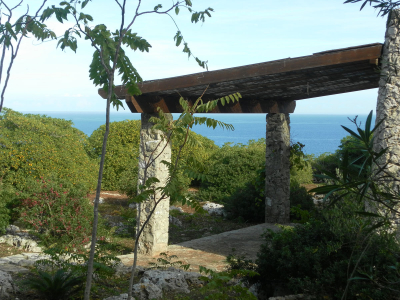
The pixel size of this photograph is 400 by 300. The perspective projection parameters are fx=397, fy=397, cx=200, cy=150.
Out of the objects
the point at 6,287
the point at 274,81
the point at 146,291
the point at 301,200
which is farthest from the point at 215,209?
the point at 6,287

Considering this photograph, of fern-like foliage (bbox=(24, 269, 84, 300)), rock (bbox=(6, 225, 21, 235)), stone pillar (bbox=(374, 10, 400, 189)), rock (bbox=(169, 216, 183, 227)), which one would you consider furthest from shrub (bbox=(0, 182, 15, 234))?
stone pillar (bbox=(374, 10, 400, 189))

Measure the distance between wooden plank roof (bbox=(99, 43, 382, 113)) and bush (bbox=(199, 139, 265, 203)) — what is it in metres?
4.75

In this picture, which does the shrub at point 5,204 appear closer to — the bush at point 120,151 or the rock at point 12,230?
the rock at point 12,230

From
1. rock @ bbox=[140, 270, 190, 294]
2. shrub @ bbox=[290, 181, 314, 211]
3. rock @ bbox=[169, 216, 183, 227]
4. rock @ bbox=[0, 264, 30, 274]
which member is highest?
shrub @ bbox=[290, 181, 314, 211]

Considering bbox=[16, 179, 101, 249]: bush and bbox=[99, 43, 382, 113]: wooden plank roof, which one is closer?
bbox=[99, 43, 382, 113]: wooden plank roof

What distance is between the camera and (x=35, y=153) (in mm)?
9789

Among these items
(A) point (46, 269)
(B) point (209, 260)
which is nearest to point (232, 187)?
(B) point (209, 260)

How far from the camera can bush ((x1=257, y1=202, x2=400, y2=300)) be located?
354cm

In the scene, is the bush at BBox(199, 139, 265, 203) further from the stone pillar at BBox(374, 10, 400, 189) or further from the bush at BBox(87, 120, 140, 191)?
the stone pillar at BBox(374, 10, 400, 189)

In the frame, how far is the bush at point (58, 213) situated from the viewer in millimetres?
7184

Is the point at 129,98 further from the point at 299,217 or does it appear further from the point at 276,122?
the point at 299,217

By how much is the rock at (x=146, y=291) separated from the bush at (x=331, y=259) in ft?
3.82

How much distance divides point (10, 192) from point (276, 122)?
5907 mm

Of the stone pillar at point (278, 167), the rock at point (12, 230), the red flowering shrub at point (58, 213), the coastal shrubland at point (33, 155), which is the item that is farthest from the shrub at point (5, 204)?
the stone pillar at point (278, 167)
